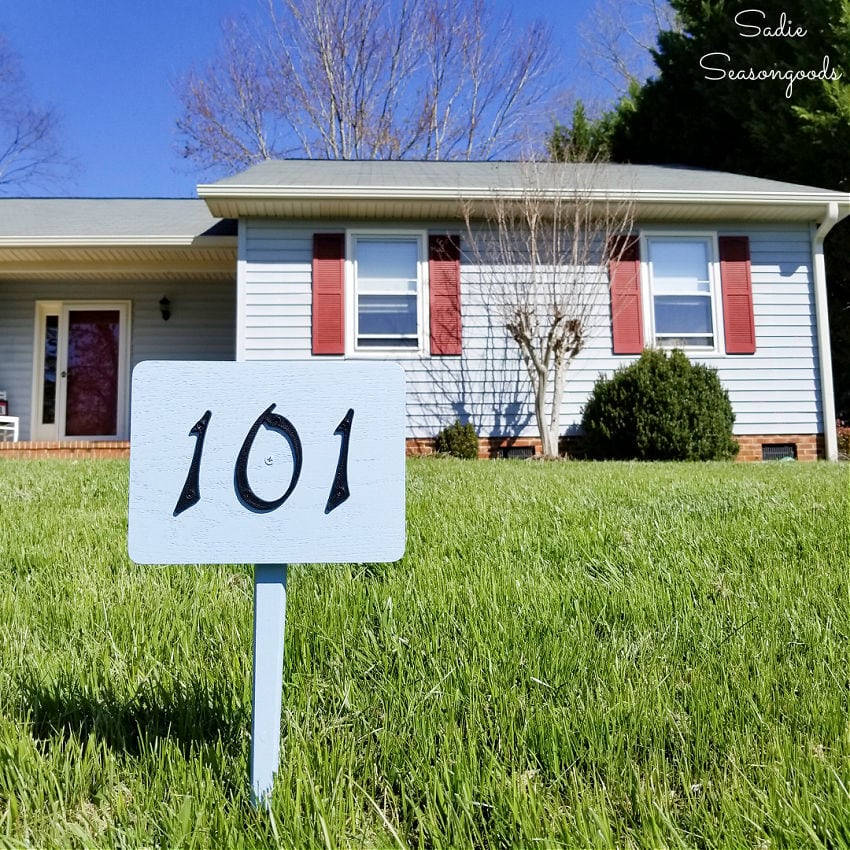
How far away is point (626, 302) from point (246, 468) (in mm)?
8556

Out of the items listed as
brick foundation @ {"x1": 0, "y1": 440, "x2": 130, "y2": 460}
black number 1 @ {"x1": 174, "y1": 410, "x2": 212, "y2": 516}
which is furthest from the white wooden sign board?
brick foundation @ {"x1": 0, "y1": 440, "x2": 130, "y2": 460}

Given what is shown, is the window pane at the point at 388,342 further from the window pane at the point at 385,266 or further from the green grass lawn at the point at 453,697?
the green grass lawn at the point at 453,697

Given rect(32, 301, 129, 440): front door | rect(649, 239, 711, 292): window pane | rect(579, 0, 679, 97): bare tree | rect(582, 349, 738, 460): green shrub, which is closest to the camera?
rect(582, 349, 738, 460): green shrub

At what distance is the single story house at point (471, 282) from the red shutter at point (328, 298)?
0.06 feet

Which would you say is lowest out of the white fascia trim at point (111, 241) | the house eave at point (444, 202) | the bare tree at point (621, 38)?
the white fascia trim at point (111, 241)

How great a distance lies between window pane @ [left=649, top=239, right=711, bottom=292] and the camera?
9.09 meters

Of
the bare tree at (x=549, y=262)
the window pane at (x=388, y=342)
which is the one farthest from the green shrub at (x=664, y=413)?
the window pane at (x=388, y=342)

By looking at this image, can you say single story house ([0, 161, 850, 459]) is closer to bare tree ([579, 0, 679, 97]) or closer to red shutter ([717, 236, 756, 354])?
red shutter ([717, 236, 756, 354])

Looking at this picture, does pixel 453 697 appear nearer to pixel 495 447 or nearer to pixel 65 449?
pixel 495 447

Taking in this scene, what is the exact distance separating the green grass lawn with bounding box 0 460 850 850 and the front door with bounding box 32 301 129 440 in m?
8.41

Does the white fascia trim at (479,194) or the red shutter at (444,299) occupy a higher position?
the white fascia trim at (479,194)

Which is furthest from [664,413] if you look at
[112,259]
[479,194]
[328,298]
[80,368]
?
[80,368]

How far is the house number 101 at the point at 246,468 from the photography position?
1.10 metres

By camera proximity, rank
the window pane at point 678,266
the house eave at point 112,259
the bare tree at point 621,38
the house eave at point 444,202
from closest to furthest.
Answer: the house eave at point 444,202 → the house eave at point 112,259 → the window pane at point 678,266 → the bare tree at point 621,38
